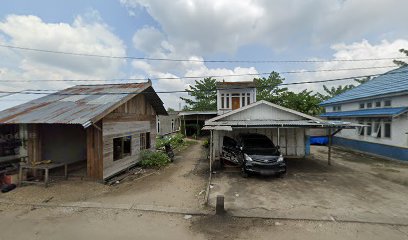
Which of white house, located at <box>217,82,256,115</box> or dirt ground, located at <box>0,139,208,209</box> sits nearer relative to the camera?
dirt ground, located at <box>0,139,208,209</box>

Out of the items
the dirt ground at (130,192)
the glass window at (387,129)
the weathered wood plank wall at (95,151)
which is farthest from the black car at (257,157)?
the glass window at (387,129)

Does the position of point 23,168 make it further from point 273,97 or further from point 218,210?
point 273,97

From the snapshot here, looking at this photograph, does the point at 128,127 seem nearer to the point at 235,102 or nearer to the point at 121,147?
the point at 121,147

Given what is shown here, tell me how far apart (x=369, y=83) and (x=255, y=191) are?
19.5 metres

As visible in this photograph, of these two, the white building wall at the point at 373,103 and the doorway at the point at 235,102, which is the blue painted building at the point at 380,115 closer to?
the white building wall at the point at 373,103

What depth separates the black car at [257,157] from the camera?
9922mm

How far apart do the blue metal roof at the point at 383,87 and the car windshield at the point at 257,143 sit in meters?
8.95

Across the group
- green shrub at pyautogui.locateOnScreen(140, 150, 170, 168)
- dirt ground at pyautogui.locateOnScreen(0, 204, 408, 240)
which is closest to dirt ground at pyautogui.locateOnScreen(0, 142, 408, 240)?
dirt ground at pyautogui.locateOnScreen(0, 204, 408, 240)

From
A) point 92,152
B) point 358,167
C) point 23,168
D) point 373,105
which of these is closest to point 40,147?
point 23,168

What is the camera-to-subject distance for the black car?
992 cm

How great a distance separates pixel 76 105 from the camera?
10578 millimetres

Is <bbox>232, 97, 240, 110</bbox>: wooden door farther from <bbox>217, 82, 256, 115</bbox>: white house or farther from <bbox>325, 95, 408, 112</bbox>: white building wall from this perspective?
<bbox>325, 95, 408, 112</bbox>: white building wall

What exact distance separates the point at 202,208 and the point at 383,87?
18678mm

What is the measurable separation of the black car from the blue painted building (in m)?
6.57
